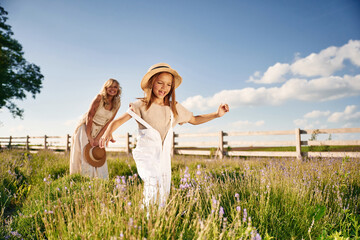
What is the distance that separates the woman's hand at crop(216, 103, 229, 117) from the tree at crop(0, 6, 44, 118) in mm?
21283

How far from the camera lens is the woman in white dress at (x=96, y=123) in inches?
187

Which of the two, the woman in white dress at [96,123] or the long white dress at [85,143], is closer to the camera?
the woman in white dress at [96,123]

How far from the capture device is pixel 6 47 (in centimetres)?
2197

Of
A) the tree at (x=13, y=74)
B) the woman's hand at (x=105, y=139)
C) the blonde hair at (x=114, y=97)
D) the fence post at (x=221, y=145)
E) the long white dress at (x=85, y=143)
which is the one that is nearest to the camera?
the woman's hand at (x=105, y=139)

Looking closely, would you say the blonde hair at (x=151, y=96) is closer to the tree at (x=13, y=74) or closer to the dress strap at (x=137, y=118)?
the dress strap at (x=137, y=118)

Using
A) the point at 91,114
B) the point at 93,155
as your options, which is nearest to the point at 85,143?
the point at 93,155

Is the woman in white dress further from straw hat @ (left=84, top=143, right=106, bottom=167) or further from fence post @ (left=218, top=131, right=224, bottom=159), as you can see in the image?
fence post @ (left=218, top=131, right=224, bottom=159)

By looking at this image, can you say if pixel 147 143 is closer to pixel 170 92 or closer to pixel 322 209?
pixel 170 92

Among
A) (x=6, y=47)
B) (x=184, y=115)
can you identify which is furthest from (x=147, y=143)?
(x=6, y=47)

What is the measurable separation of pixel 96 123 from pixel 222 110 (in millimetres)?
2684

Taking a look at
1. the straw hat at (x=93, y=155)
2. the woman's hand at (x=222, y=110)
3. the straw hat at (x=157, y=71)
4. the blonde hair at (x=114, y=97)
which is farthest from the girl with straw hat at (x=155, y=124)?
the straw hat at (x=93, y=155)

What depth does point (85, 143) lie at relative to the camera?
500 cm

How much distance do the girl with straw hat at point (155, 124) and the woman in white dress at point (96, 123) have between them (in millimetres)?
1982

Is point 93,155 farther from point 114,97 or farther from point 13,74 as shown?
point 13,74
